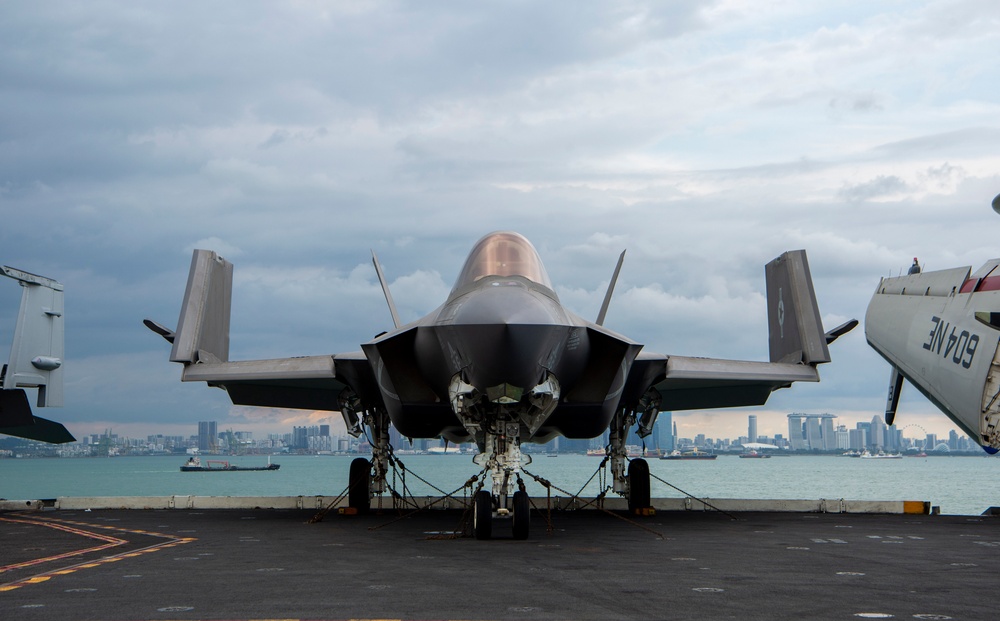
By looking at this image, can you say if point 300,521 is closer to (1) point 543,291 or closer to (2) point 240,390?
(2) point 240,390

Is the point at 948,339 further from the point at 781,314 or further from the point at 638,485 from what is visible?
the point at 638,485

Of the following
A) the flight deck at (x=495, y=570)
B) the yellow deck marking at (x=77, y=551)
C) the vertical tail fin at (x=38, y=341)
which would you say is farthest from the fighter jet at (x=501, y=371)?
the vertical tail fin at (x=38, y=341)

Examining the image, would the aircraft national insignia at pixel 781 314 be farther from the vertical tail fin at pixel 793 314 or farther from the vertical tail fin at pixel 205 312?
the vertical tail fin at pixel 205 312

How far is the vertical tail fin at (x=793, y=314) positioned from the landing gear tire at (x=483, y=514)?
27.8 feet

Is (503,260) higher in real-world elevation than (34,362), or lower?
higher

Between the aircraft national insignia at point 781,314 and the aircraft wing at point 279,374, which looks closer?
the aircraft wing at point 279,374

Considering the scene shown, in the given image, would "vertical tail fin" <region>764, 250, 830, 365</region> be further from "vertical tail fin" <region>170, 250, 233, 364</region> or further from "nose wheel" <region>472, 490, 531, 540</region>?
"vertical tail fin" <region>170, 250, 233, 364</region>

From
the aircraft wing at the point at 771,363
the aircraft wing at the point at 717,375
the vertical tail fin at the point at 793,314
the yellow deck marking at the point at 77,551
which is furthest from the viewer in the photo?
the vertical tail fin at the point at 793,314

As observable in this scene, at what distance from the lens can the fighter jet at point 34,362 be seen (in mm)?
20172

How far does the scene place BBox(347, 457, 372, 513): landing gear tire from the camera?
744 inches

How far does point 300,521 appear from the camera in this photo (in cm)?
1681

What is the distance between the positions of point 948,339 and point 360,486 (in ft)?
47.8

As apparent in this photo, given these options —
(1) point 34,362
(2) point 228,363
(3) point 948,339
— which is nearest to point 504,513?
(2) point 228,363

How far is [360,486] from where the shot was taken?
746 inches
